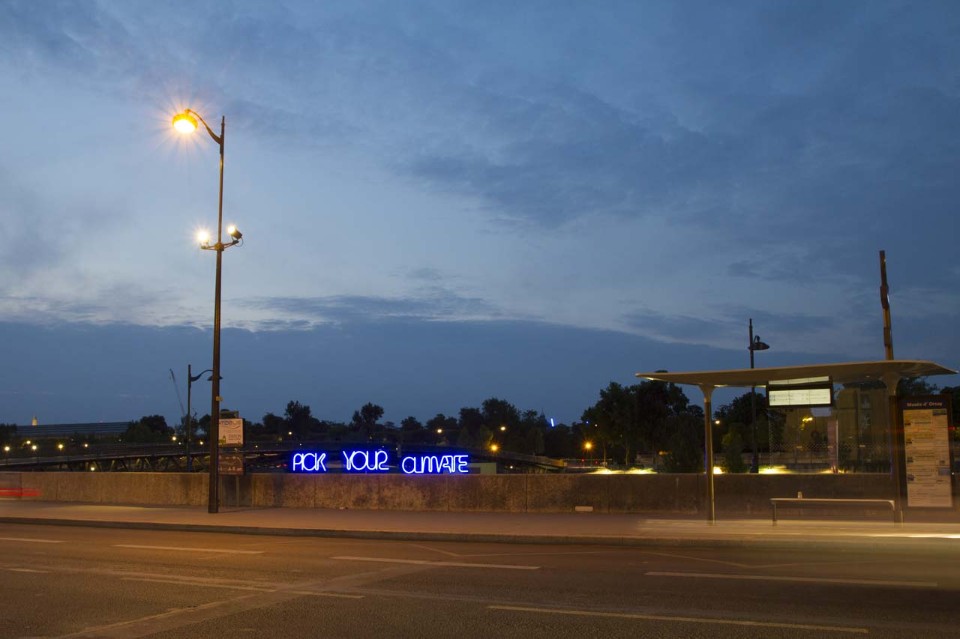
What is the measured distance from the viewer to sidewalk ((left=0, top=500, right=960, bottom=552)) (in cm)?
1650

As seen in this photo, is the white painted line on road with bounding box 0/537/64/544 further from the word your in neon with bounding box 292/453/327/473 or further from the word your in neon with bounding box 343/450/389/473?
the word your in neon with bounding box 343/450/389/473

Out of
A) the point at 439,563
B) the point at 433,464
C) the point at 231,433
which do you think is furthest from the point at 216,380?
the point at 439,563

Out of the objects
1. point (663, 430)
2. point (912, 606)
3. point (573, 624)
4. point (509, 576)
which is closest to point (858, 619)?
point (912, 606)

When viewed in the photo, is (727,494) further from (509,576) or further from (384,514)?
(509,576)

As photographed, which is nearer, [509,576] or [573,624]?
[573,624]

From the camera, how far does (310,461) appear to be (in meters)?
27.8

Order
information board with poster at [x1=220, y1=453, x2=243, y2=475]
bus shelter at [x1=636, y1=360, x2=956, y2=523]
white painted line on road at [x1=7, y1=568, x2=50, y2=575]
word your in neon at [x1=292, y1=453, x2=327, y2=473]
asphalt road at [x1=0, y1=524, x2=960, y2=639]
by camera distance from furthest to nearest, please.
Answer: word your in neon at [x1=292, y1=453, x2=327, y2=473] < information board with poster at [x1=220, y1=453, x2=243, y2=475] < bus shelter at [x1=636, y1=360, x2=956, y2=523] < white painted line on road at [x1=7, y1=568, x2=50, y2=575] < asphalt road at [x1=0, y1=524, x2=960, y2=639]

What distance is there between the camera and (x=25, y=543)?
18531mm

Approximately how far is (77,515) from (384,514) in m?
8.80

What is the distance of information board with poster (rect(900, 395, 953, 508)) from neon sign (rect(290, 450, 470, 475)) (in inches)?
452

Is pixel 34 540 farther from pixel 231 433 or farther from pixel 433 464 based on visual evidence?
pixel 433 464

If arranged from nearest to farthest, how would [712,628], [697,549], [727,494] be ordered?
[712,628], [697,549], [727,494]

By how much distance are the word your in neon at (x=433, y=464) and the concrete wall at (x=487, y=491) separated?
3.86ft

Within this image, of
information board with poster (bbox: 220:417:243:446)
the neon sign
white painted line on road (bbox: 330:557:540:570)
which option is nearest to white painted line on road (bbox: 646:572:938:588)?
white painted line on road (bbox: 330:557:540:570)
